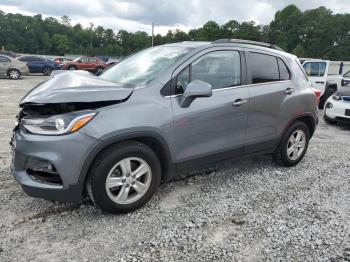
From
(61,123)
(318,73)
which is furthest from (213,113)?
(318,73)

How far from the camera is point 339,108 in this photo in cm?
779

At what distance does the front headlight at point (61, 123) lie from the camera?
278 centimetres

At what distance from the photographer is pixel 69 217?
3160 millimetres

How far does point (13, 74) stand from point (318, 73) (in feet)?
49.3

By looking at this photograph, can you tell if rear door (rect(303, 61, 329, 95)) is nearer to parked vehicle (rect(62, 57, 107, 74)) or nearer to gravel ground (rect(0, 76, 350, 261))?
gravel ground (rect(0, 76, 350, 261))

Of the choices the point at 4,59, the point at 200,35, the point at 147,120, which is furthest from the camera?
the point at 200,35

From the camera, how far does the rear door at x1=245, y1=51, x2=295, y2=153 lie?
3988 mm

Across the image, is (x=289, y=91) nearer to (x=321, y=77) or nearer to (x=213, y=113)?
(x=213, y=113)

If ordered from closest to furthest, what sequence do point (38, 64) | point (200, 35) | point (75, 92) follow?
1. point (75, 92)
2. point (38, 64)
3. point (200, 35)

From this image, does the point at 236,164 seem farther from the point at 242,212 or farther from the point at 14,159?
the point at 14,159

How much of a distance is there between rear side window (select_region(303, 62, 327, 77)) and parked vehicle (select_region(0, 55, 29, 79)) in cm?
1451

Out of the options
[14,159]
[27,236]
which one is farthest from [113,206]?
[14,159]

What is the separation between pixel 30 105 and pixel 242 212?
2.37 metres

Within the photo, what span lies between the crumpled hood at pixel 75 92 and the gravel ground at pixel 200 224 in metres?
1.16
